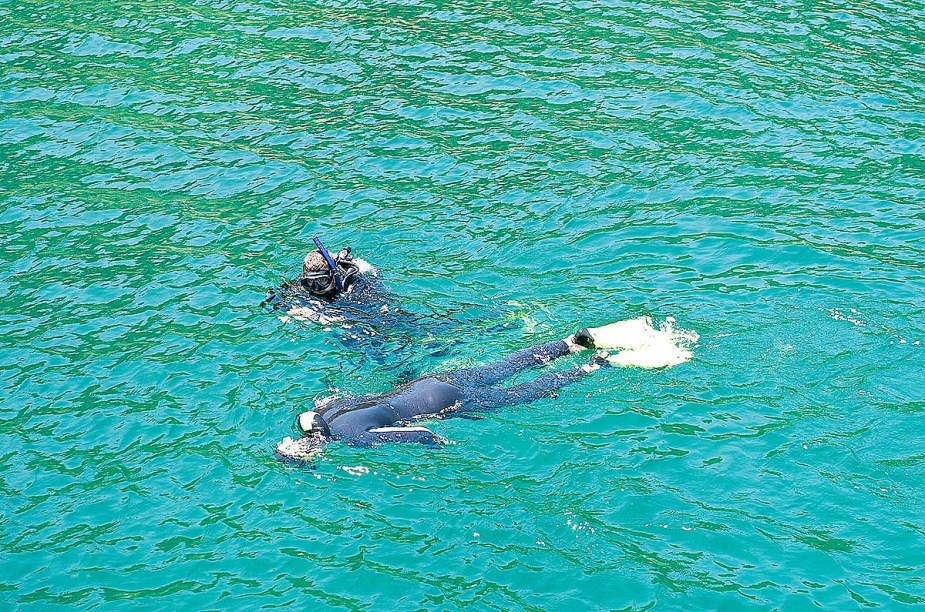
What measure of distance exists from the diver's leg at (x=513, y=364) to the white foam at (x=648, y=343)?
41 cm

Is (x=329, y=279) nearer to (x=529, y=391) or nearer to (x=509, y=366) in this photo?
(x=509, y=366)

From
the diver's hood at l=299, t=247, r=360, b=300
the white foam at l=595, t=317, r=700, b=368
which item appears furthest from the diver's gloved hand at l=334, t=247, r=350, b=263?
the white foam at l=595, t=317, r=700, b=368

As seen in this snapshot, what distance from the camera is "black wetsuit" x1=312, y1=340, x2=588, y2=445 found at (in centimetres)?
970

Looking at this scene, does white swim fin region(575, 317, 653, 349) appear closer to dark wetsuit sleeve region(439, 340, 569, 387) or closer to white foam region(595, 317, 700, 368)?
white foam region(595, 317, 700, 368)

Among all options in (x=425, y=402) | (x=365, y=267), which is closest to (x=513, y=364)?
(x=425, y=402)

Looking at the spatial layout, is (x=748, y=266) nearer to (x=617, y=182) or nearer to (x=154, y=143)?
(x=617, y=182)

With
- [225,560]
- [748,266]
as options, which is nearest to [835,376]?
[748,266]

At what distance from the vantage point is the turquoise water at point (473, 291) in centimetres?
864

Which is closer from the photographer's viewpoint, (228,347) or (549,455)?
(549,455)

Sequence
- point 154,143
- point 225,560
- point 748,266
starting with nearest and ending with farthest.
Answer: point 225,560, point 748,266, point 154,143

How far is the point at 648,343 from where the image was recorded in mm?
11086

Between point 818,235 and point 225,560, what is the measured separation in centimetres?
863

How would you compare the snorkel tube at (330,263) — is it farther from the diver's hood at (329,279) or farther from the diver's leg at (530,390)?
the diver's leg at (530,390)

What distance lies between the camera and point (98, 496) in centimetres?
A: 962
